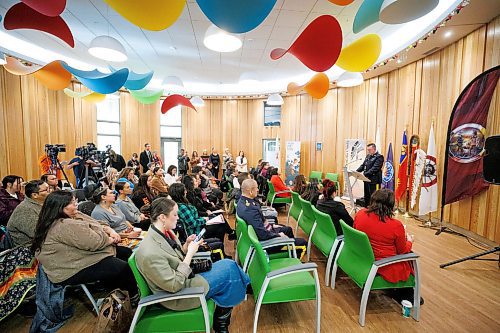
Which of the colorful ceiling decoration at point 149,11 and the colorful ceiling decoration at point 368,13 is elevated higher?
the colorful ceiling decoration at point 368,13

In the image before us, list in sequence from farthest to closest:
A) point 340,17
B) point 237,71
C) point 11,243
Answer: point 237,71 < point 340,17 < point 11,243

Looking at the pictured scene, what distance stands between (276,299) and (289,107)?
9409 mm

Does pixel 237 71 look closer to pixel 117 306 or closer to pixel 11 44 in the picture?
pixel 11 44

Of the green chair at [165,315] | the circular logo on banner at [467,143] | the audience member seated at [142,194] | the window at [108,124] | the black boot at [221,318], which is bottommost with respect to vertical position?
the black boot at [221,318]

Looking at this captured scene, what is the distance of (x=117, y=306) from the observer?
79.9 inches

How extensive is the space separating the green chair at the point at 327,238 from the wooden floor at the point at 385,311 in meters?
0.36

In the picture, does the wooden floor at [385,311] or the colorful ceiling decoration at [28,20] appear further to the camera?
the colorful ceiling decoration at [28,20]

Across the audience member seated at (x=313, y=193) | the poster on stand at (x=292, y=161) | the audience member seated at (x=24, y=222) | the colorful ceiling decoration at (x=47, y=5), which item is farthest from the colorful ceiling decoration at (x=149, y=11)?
the poster on stand at (x=292, y=161)

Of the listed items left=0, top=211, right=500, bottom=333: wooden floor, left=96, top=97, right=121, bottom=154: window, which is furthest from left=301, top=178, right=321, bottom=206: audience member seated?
left=96, top=97, right=121, bottom=154: window

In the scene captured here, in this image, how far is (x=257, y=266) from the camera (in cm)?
227

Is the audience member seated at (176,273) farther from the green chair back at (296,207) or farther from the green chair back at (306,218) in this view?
the green chair back at (296,207)

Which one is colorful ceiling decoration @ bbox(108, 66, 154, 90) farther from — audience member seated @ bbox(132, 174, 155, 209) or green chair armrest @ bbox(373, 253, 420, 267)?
green chair armrest @ bbox(373, 253, 420, 267)

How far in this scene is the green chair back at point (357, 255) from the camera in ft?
7.25

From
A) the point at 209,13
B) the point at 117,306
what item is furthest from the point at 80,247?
the point at 209,13
